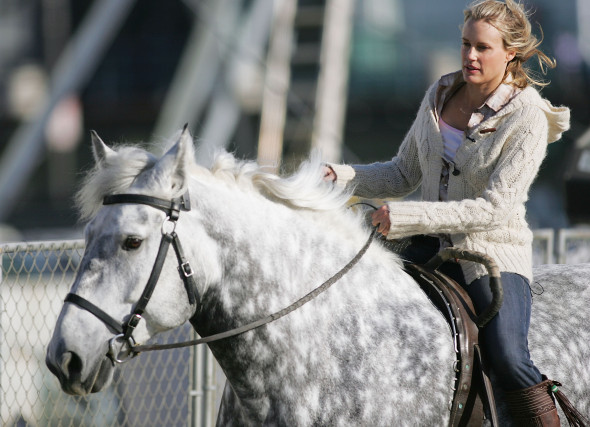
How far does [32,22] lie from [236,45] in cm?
778

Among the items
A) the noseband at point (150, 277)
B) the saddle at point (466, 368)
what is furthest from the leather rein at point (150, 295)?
the saddle at point (466, 368)

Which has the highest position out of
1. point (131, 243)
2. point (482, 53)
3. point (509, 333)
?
point (482, 53)

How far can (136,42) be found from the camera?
1608cm

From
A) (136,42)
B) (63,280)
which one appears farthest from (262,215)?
(136,42)

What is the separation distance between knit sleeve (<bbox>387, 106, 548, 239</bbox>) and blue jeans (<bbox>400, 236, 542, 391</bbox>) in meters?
0.21

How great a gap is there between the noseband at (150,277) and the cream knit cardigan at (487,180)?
0.64m

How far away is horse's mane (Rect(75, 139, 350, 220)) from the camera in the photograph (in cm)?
229

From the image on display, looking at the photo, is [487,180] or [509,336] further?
[487,180]

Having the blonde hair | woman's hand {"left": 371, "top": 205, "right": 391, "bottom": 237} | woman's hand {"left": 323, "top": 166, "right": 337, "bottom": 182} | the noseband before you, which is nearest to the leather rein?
the noseband

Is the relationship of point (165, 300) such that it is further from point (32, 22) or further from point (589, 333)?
point (32, 22)

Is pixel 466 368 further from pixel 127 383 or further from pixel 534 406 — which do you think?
pixel 127 383

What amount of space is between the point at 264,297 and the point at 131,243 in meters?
0.42

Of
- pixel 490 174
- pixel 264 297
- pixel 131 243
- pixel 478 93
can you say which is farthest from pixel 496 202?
pixel 131 243

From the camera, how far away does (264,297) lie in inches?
93.9
